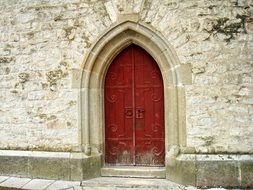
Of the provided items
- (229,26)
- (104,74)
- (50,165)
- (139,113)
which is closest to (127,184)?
(139,113)

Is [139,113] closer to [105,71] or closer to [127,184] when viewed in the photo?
[105,71]

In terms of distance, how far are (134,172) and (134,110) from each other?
101 centimetres

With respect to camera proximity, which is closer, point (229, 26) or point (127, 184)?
point (229, 26)

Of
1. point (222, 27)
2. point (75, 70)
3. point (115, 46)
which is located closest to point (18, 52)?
point (75, 70)

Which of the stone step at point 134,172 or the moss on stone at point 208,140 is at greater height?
the moss on stone at point 208,140

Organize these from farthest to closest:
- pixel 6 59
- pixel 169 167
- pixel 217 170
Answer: pixel 6 59, pixel 169 167, pixel 217 170

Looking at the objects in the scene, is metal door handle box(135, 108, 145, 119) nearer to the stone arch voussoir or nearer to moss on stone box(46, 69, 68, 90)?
the stone arch voussoir

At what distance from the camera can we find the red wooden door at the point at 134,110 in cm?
538

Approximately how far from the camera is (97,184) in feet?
16.5

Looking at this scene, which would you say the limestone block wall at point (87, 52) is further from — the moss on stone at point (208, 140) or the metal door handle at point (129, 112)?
the metal door handle at point (129, 112)

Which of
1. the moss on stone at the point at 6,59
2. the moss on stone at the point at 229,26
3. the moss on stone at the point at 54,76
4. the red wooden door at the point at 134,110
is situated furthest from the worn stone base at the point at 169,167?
the moss on stone at the point at 229,26

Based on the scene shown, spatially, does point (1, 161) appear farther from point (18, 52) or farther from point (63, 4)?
point (63, 4)

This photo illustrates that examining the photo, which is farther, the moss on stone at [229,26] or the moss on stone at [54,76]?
the moss on stone at [54,76]

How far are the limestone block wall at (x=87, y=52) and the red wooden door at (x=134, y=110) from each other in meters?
0.58
